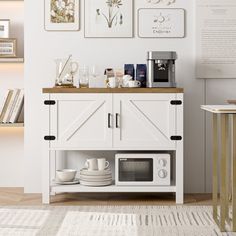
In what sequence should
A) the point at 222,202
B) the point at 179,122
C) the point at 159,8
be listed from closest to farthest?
Result: the point at 222,202
the point at 179,122
the point at 159,8

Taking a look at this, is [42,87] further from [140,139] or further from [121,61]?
[140,139]

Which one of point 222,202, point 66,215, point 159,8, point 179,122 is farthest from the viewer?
point 159,8

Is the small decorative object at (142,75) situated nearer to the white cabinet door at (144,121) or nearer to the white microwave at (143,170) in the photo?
the white cabinet door at (144,121)

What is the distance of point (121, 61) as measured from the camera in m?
4.86

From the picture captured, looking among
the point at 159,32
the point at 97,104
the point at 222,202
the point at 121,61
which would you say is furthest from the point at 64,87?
the point at 222,202

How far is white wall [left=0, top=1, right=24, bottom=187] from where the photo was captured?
5070mm

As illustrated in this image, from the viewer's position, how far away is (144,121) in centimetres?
443

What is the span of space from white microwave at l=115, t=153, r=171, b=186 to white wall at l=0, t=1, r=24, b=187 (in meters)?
1.04

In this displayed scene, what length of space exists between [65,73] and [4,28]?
0.77 m

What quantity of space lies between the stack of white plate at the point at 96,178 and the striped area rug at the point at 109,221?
0.88ft

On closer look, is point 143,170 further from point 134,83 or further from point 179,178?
point 134,83

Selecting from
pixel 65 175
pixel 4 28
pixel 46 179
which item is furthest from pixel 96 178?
pixel 4 28

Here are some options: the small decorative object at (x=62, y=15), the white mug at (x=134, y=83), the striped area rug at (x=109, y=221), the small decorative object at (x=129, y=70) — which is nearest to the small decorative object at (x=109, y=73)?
the small decorative object at (x=129, y=70)

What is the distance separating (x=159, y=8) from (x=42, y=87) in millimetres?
1153
